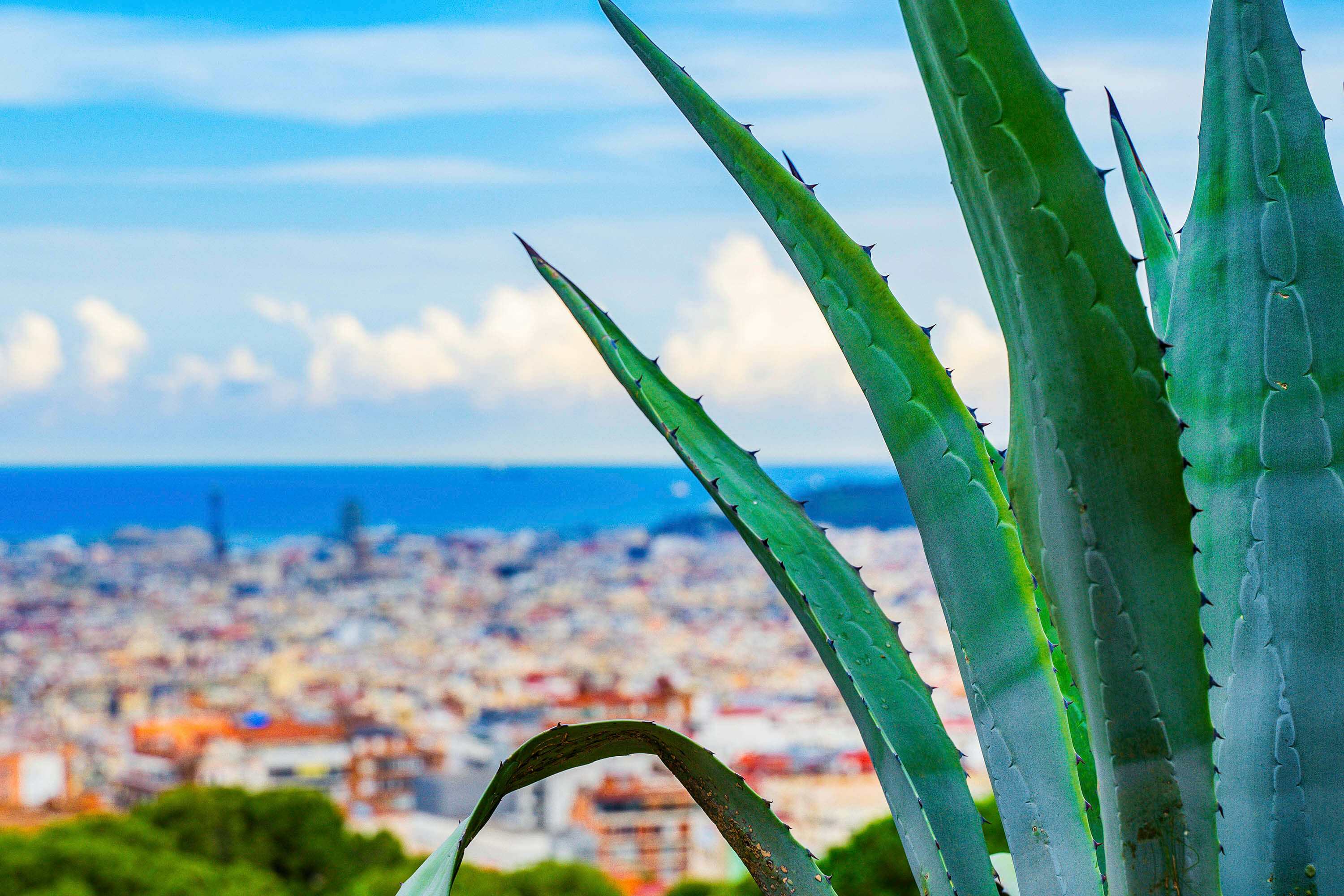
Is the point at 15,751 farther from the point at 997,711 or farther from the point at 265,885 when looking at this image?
the point at 997,711

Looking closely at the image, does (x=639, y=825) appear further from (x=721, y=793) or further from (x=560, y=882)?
(x=721, y=793)

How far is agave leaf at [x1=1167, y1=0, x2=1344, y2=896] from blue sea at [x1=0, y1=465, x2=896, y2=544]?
3621cm

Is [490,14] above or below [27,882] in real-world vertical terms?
above

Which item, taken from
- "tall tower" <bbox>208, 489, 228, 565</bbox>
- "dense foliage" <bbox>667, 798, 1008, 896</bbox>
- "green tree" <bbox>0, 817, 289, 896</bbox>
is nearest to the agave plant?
"dense foliage" <bbox>667, 798, 1008, 896</bbox>

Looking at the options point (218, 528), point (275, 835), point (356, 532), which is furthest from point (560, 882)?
point (218, 528)

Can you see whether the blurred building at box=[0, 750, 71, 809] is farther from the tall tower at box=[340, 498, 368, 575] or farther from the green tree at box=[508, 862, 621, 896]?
the tall tower at box=[340, 498, 368, 575]

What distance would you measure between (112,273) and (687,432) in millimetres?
49835

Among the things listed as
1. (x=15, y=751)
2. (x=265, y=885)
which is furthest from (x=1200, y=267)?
(x=15, y=751)

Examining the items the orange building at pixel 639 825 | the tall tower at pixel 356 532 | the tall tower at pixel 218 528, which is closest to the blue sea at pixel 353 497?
the tall tower at pixel 218 528

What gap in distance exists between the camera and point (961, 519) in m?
0.75

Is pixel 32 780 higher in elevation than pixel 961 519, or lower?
higher

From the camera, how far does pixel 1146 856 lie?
644 mm

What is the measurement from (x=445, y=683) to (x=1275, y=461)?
19535mm

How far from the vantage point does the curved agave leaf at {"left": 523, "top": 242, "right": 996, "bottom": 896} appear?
2.58ft
